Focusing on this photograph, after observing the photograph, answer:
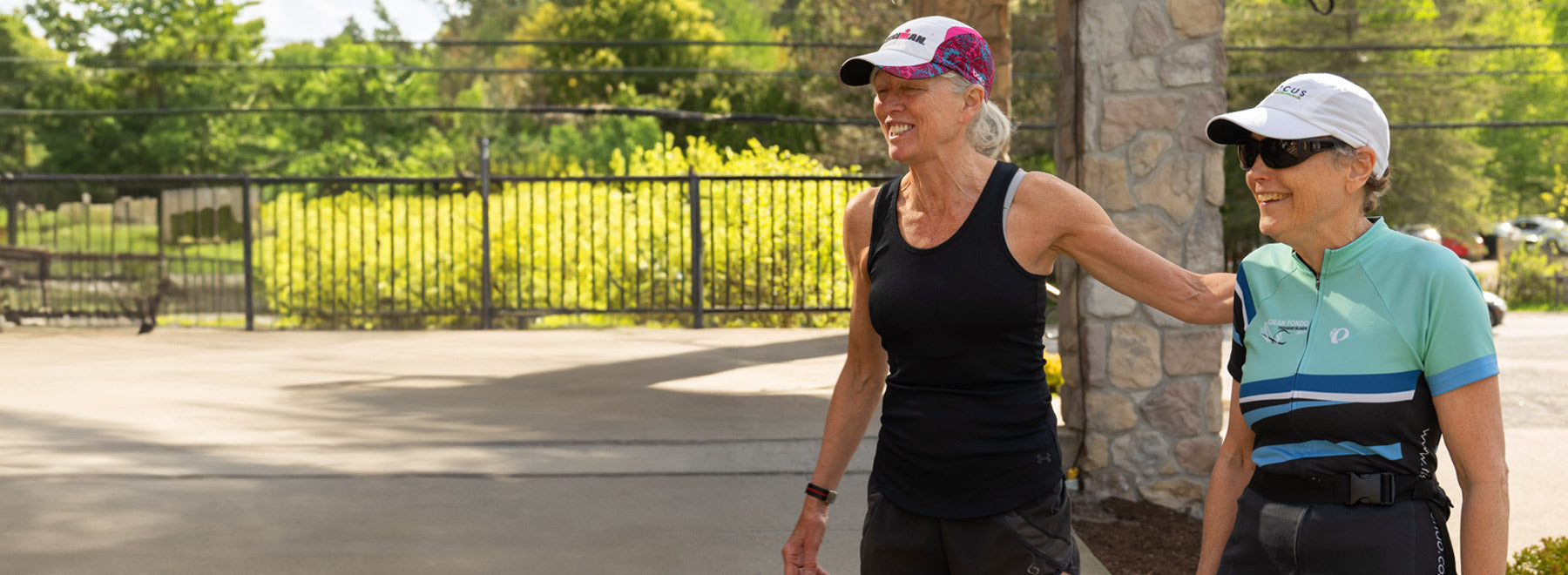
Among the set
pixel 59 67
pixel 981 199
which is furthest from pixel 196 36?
pixel 981 199

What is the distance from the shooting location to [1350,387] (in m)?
1.83

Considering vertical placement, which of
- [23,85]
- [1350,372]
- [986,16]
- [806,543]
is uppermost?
[23,85]

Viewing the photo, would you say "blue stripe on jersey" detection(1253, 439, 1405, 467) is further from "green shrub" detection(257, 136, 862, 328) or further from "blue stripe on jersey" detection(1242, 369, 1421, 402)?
"green shrub" detection(257, 136, 862, 328)

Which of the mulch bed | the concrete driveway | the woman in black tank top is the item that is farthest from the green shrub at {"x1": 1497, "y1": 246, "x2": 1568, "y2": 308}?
the woman in black tank top

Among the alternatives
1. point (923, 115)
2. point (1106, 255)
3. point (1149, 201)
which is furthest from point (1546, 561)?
point (923, 115)

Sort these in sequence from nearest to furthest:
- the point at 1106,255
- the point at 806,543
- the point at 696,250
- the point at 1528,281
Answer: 1. the point at 1106,255
2. the point at 806,543
3. the point at 696,250
4. the point at 1528,281

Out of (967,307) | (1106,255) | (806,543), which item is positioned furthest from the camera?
(806,543)

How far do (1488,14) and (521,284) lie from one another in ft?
108

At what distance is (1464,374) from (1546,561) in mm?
2369

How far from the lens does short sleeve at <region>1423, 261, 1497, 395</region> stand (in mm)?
1770

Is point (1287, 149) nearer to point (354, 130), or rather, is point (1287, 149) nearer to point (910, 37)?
point (910, 37)

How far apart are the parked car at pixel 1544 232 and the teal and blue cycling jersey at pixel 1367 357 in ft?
103

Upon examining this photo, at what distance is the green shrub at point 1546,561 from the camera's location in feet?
11.9

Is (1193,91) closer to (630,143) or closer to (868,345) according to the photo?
(868,345)
